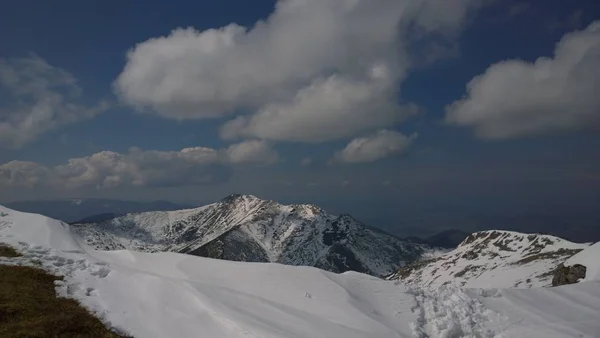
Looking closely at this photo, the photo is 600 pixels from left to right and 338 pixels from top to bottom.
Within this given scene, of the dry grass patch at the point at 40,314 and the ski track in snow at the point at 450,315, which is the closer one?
the dry grass patch at the point at 40,314

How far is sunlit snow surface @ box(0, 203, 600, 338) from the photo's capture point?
66.8 feet

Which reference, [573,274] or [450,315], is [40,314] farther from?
[573,274]

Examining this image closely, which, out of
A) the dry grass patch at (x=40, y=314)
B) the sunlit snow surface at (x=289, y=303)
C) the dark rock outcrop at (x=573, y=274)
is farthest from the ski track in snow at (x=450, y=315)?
the dark rock outcrop at (x=573, y=274)

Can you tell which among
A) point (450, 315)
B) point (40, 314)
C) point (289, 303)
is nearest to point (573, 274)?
point (450, 315)

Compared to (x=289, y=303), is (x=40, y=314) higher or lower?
A: lower

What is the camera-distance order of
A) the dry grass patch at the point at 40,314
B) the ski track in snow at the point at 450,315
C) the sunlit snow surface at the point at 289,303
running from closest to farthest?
the dry grass patch at the point at 40,314, the sunlit snow surface at the point at 289,303, the ski track in snow at the point at 450,315

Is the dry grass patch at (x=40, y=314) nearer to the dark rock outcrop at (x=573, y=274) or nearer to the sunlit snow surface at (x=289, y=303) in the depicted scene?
the sunlit snow surface at (x=289, y=303)

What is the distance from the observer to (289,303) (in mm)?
23625

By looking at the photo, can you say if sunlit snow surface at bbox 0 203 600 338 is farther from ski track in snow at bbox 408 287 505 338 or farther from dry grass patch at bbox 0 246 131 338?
dry grass patch at bbox 0 246 131 338

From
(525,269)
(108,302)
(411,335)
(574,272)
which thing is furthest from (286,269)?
(525,269)

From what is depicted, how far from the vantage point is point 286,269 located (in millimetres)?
27844

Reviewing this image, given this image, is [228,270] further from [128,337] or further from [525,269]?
[525,269]

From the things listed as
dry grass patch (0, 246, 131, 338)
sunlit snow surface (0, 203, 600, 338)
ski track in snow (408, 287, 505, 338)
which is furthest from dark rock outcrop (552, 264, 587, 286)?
dry grass patch (0, 246, 131, 338)

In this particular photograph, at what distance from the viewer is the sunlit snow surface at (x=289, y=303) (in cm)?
2038
